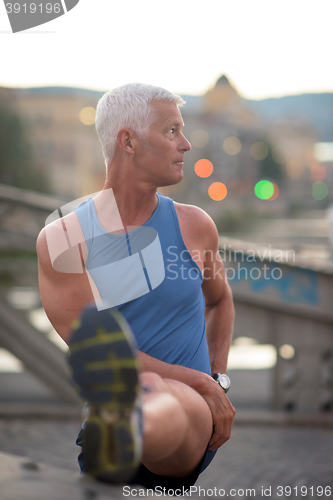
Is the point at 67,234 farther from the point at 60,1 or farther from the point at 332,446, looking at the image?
the point at 332,446

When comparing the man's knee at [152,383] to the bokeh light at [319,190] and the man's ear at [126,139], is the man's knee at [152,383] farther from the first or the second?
the bokeh light at [319,190]

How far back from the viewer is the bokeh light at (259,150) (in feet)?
266

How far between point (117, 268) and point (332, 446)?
4.66 m

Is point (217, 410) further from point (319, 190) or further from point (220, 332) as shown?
point (319, 190)

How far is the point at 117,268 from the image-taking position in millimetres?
1969

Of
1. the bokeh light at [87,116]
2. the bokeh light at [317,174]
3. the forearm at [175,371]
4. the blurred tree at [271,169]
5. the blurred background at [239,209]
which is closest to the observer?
the forearm at [175,371]

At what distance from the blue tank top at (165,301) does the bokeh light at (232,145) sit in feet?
262

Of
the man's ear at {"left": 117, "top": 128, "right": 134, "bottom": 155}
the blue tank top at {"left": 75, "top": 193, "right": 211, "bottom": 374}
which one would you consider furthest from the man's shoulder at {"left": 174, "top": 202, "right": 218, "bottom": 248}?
the man's ear at {"left": 117, "top": 128, "right": 134, "bottom": 155}

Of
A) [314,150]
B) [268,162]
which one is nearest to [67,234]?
[268,162]

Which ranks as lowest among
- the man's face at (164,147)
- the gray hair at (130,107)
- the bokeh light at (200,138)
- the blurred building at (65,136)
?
the bokeh light at (200,138)

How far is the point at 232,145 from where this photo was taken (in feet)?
272

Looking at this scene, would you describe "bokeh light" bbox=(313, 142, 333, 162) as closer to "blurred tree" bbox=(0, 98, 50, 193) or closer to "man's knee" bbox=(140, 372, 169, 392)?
"blurred tree" bbox=(0, 98, 50, 193)

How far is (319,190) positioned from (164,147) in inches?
4572

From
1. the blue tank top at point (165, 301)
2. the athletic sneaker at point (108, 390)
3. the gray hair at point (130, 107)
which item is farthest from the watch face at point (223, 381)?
the gray hair at point (130, 107)
